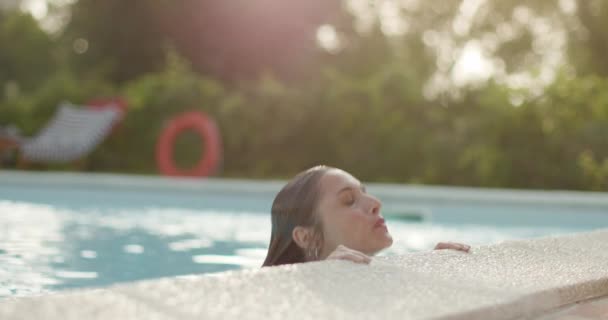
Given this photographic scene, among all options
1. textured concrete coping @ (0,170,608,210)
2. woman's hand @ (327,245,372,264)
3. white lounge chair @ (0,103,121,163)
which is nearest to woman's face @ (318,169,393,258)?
woman's hand @ (327,245,372,264)


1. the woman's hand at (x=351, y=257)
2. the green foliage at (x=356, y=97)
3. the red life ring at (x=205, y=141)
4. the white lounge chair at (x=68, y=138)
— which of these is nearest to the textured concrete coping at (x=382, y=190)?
the green foliage at (x=356, y=97)

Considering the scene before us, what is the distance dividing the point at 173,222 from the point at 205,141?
5.88 metres

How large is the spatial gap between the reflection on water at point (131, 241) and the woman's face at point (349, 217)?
8.13 feet

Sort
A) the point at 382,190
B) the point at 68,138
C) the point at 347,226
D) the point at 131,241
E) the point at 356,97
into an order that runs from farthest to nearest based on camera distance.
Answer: the point at 68,138, the point at 356,97, the point at 382,190, the point at 131,241, the point at 347,226

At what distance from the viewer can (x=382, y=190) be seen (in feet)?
33.7

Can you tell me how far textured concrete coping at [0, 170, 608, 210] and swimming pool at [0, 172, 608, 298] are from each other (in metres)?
0.01

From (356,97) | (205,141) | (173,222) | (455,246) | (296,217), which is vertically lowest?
(173,222)

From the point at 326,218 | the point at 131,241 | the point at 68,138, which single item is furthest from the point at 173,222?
the point at 68,138

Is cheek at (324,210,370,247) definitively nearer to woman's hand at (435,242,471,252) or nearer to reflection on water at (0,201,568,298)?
woman's hand at (435,242,471,252)

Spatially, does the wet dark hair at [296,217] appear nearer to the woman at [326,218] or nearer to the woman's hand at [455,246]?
the woman at [326,218]

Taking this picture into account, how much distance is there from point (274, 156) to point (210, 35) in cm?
1102

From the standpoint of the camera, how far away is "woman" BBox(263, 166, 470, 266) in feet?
10.4

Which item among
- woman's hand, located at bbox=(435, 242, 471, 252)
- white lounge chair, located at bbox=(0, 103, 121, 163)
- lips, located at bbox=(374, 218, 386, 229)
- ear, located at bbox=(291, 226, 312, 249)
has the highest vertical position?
lips, located at bbox=(374, 218, 386, 229)

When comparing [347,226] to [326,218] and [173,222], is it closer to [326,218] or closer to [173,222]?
[326,218]
